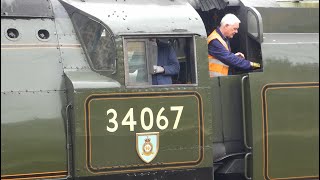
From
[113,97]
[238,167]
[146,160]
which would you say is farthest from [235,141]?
[113,97]

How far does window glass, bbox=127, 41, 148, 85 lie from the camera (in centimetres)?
508

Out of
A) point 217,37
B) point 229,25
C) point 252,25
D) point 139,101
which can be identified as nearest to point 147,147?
point 139,101

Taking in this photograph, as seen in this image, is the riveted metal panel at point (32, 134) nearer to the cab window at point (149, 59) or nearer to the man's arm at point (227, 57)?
the cab window at point (149, 59)

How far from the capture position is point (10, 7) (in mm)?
5109

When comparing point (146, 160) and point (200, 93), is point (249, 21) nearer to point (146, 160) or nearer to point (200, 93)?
point (200, 93)

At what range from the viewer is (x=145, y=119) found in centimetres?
502

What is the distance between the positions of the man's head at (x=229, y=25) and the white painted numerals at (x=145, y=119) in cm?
121

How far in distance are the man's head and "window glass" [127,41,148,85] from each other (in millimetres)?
1137

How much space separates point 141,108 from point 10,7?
4.95 ft

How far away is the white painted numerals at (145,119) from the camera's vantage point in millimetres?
4906

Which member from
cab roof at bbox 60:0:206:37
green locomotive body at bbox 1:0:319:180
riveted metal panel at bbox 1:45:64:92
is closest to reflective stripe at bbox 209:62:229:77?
green locomotive body at bbox 1:0:319:180

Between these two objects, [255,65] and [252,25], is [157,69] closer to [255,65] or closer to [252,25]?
[255,65]

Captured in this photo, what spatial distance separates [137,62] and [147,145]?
760mm

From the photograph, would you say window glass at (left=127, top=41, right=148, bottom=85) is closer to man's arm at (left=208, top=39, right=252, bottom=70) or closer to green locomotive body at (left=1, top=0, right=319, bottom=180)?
green locomotive body at (left=1, top=0, right=319, bottom=180)
